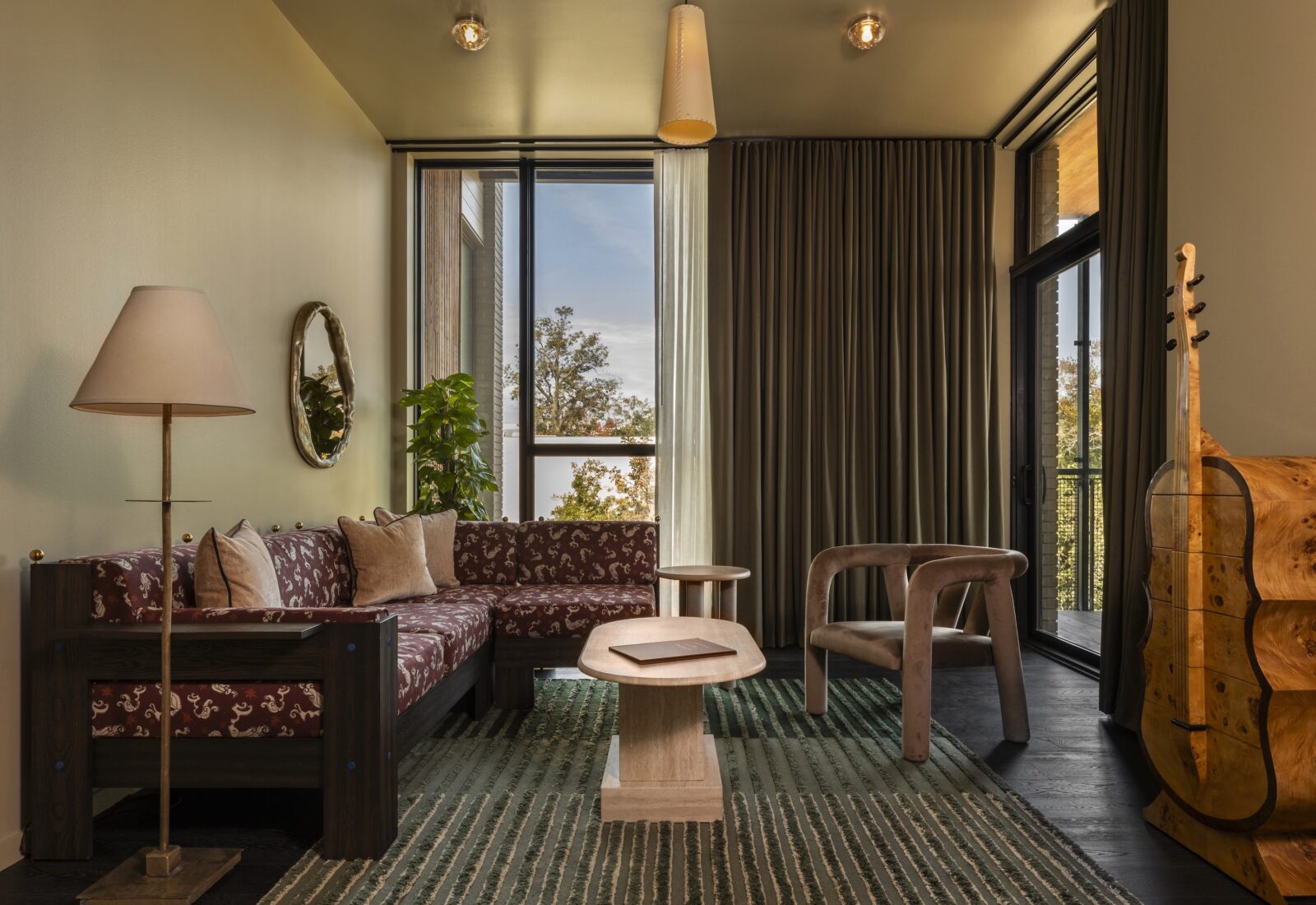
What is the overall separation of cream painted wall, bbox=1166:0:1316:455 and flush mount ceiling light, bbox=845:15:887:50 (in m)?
1.19

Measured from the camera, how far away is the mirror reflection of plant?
3959 millimetres

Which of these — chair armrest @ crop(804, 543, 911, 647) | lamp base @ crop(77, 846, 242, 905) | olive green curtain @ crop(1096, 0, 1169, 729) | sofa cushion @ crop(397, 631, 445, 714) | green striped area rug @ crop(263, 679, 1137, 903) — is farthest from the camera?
chair armrest @ crop(804, 543, 911, 647)

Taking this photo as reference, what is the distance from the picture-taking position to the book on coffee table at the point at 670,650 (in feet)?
7.99

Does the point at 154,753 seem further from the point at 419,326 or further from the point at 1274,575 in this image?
the point at 419,326

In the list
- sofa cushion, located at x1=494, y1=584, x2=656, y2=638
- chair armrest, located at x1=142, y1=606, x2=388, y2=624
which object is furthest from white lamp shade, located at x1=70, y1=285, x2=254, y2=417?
sofa cushion, located at x1=494, y1=584, x2=656, y2=638

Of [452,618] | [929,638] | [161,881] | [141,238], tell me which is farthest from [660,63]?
[161,881]

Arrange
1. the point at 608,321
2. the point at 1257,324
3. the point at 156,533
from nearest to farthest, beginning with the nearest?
the point at 1257,324, the point at 156,533, the point at 608,321

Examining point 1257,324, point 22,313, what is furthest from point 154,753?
point 1257,324

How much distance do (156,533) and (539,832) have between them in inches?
62.1

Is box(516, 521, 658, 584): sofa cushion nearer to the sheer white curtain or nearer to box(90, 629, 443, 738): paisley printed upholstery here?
the sheer white curtain

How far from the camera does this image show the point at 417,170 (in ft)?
17.8

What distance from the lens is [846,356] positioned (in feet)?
16.5

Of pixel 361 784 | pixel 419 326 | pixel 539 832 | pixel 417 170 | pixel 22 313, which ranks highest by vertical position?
pixel 417 170

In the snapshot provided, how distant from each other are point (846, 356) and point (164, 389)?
12.3ft
